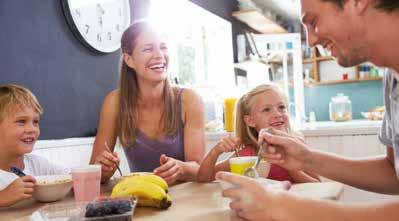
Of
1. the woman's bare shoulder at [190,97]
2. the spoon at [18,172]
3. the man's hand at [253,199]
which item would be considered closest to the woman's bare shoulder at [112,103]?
the woman's bare shoulder at [190,97]

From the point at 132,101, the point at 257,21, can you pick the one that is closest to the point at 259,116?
the point at 132,101

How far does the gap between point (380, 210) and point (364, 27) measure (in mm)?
387

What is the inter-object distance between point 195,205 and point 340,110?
377 cm

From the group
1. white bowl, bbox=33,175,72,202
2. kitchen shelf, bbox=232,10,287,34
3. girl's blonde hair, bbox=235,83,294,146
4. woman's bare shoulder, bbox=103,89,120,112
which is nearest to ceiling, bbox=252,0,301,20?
kitchen shelf, bbox=232,10,287,34

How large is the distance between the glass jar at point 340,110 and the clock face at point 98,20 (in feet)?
8.22

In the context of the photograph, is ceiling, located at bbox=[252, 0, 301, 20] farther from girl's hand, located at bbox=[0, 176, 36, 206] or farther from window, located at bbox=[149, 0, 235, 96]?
girl's hand, located at bbox=[0, 176, 36, 206]

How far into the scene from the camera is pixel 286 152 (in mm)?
1304

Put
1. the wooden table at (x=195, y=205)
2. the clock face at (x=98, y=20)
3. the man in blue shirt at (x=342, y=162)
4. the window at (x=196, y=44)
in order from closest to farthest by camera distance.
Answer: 1. the man in blue shirt at (x=342, y=162)
2. the wooden table at (x=195, y=205)
3. the clock face at (x=98, y=20)
4. the window at (x=196, y=44)

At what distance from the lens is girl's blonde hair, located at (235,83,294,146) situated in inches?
79.8

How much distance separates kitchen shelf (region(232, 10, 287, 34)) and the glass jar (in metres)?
1.84

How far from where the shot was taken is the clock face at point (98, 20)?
2.44 meters

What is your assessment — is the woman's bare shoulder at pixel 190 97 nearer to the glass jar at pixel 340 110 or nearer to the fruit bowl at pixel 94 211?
the fruit bowl at pixel 94 211

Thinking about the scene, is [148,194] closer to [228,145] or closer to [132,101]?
[228,145]

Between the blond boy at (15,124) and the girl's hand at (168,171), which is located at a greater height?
the blond boy at (15,124)
